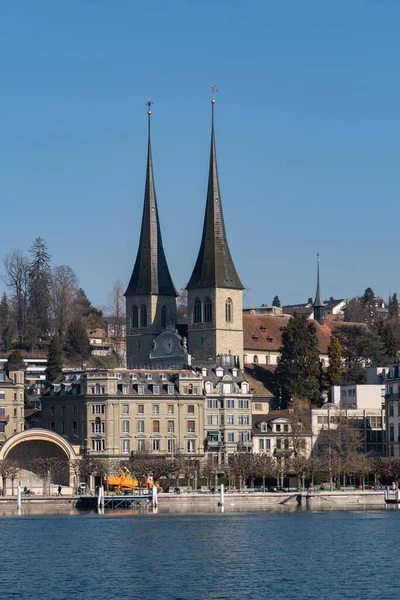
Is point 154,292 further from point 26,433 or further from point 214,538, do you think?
point 214,538

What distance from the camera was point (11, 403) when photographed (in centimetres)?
13300

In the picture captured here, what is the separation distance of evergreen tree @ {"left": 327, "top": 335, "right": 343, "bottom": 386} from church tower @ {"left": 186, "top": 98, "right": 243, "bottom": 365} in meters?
7.94

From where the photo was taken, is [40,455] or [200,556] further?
[40,455]

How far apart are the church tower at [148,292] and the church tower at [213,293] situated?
3.14 metres

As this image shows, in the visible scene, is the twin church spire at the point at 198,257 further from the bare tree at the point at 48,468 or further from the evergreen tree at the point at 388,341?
the bare tree at the point at 48,468

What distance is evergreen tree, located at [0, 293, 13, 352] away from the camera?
178625mm

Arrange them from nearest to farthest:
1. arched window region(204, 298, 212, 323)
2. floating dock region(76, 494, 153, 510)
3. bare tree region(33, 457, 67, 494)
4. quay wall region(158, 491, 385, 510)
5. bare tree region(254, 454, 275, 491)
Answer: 1. quay wall region(158, 491, 385, 510)
2. floating dock region(76, 494, 153, 510)
3. bare tree region(33, 457, 67, 494)
4. bare tree region(254, 454, 275, 491)
5. arched window region(204, 298, 212, 323)

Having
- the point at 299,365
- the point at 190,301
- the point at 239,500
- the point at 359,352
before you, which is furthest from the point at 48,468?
the point at 359,352

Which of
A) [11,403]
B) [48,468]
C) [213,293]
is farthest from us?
[213,293]

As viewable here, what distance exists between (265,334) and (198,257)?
1383cm

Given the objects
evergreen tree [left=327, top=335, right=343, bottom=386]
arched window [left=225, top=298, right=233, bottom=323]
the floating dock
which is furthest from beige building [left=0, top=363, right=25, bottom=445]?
evergreen tree [left=327, top=335, right=343, bottom=386]

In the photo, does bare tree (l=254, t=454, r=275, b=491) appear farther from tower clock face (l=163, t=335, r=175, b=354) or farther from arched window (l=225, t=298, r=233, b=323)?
arched window (l=225, t=298, r=233, b=323)

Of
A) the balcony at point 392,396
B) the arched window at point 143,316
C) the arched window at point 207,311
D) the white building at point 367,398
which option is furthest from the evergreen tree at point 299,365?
the arched window at point 143,316

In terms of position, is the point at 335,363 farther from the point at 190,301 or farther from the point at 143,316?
the point at 143,316
